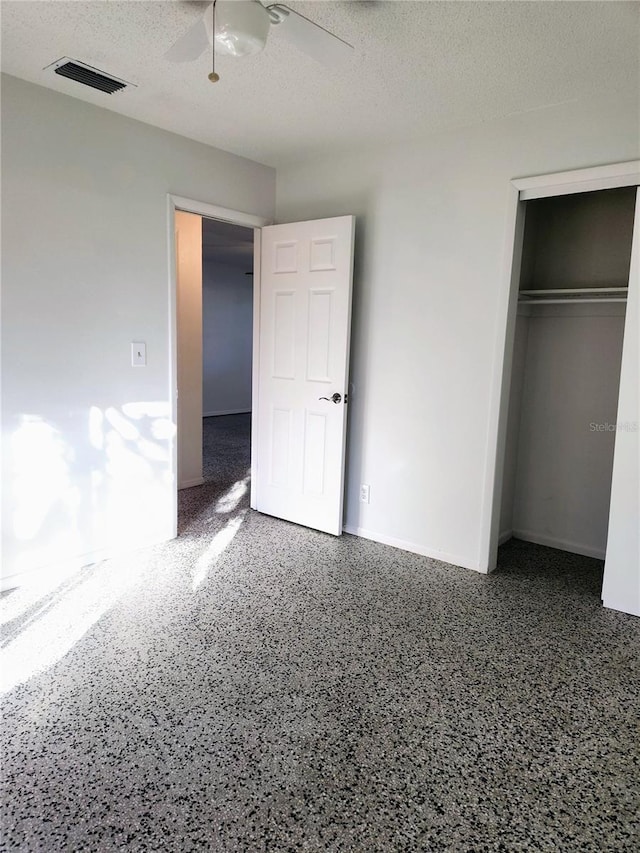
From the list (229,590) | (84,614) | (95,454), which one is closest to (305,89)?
(95,454)

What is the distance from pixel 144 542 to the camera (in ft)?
12.1

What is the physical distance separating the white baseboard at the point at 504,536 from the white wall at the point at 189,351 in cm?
268

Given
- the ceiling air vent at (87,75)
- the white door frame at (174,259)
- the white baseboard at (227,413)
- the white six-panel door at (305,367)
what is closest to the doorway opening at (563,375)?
the white six-panel door at (305,367)

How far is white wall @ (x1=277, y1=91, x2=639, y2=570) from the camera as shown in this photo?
3.20m

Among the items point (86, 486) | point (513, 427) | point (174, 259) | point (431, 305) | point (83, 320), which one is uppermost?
point (174, 259)

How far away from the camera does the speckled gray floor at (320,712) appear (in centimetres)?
166

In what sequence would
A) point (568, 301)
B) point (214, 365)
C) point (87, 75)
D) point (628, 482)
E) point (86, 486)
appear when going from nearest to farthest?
point (87, 75) < point (628, 482) < point (86, 486) < point (568, 301) < point (214, 365)

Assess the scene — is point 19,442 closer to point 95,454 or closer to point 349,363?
point 95,454

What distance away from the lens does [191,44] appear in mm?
1985

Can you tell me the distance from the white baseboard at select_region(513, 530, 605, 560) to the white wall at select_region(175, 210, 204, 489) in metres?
2.83

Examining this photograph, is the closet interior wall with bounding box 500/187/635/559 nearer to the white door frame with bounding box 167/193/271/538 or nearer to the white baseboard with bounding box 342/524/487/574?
the white baseboard with bounding box 342/524/487/574

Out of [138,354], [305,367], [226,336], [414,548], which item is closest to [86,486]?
[138,354]

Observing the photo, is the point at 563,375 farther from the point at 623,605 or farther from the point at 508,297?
the point at 623,605

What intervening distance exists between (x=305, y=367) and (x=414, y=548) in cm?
145
